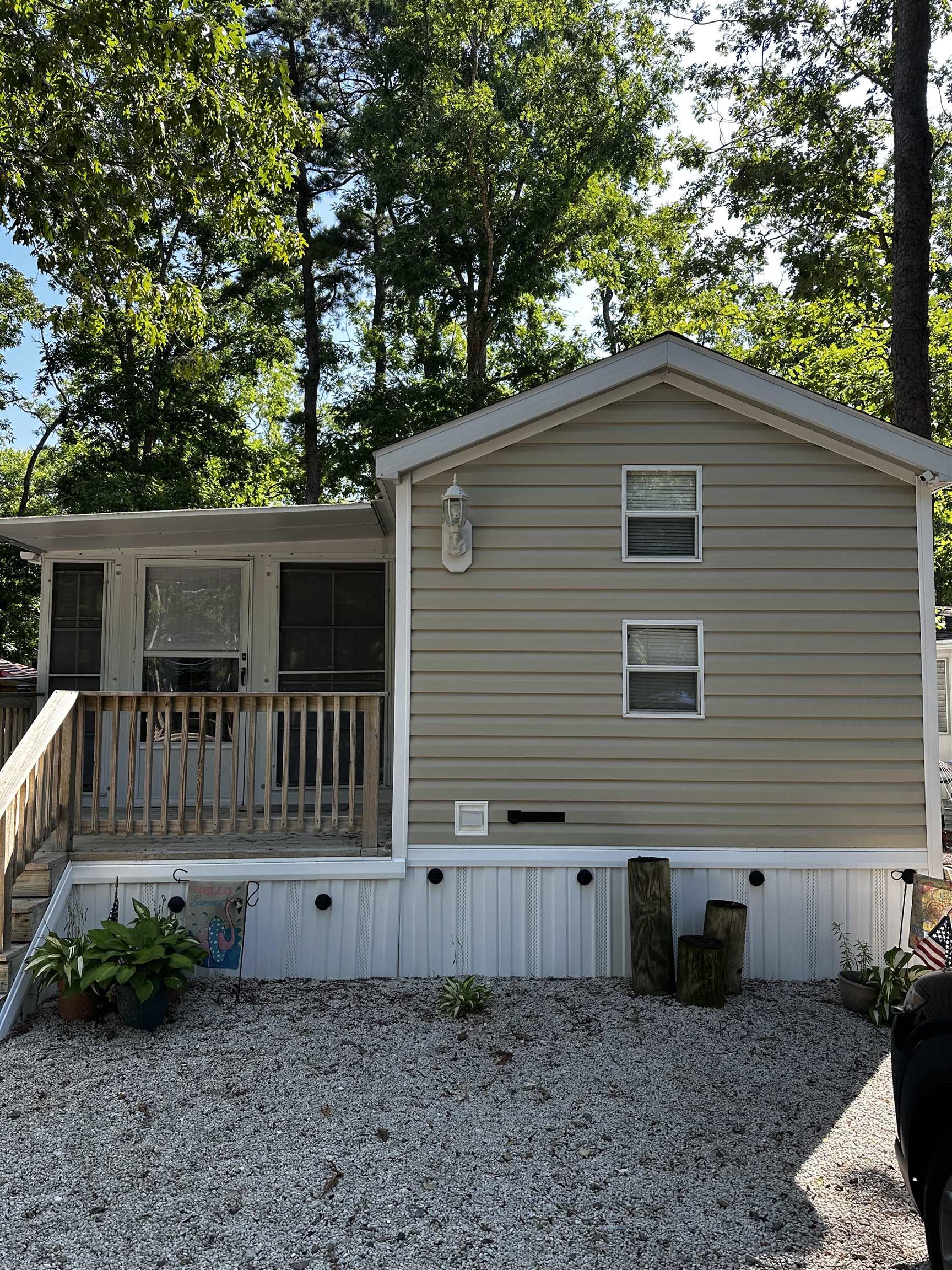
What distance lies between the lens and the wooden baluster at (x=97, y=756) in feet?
17.8

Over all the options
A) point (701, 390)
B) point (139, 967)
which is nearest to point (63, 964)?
point (139, 967)

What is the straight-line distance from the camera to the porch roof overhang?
642cm

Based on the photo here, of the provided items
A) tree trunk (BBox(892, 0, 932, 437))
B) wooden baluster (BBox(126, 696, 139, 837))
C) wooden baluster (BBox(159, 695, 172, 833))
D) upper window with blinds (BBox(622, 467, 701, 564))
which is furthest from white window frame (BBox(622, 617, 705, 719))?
tree trunk (BBox(892, 0, 932, 437))

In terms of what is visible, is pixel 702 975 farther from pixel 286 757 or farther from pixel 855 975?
pixel 286 757

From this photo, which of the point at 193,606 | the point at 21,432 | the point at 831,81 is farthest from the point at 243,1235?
the point at 21,432

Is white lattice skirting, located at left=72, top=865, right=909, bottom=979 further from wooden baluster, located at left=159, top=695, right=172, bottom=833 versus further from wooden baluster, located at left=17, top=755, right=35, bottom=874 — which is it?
wooden baluster, located at left=17, top=755, right=35, bottom=874

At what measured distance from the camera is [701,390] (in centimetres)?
568

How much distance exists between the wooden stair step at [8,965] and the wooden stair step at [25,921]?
0.47 feet

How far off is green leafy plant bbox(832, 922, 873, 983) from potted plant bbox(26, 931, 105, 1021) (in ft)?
14.1

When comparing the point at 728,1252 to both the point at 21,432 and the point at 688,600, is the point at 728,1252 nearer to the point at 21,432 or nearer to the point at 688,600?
the point at 688,600

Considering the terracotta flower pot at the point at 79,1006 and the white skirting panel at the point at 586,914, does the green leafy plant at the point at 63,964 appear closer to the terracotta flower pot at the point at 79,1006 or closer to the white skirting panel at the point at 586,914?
the terracotta flower pot at the point at 79,1006

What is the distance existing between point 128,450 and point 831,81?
11.9 metres

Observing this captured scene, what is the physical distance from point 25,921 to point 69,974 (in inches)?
21.2

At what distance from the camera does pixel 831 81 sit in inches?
465
